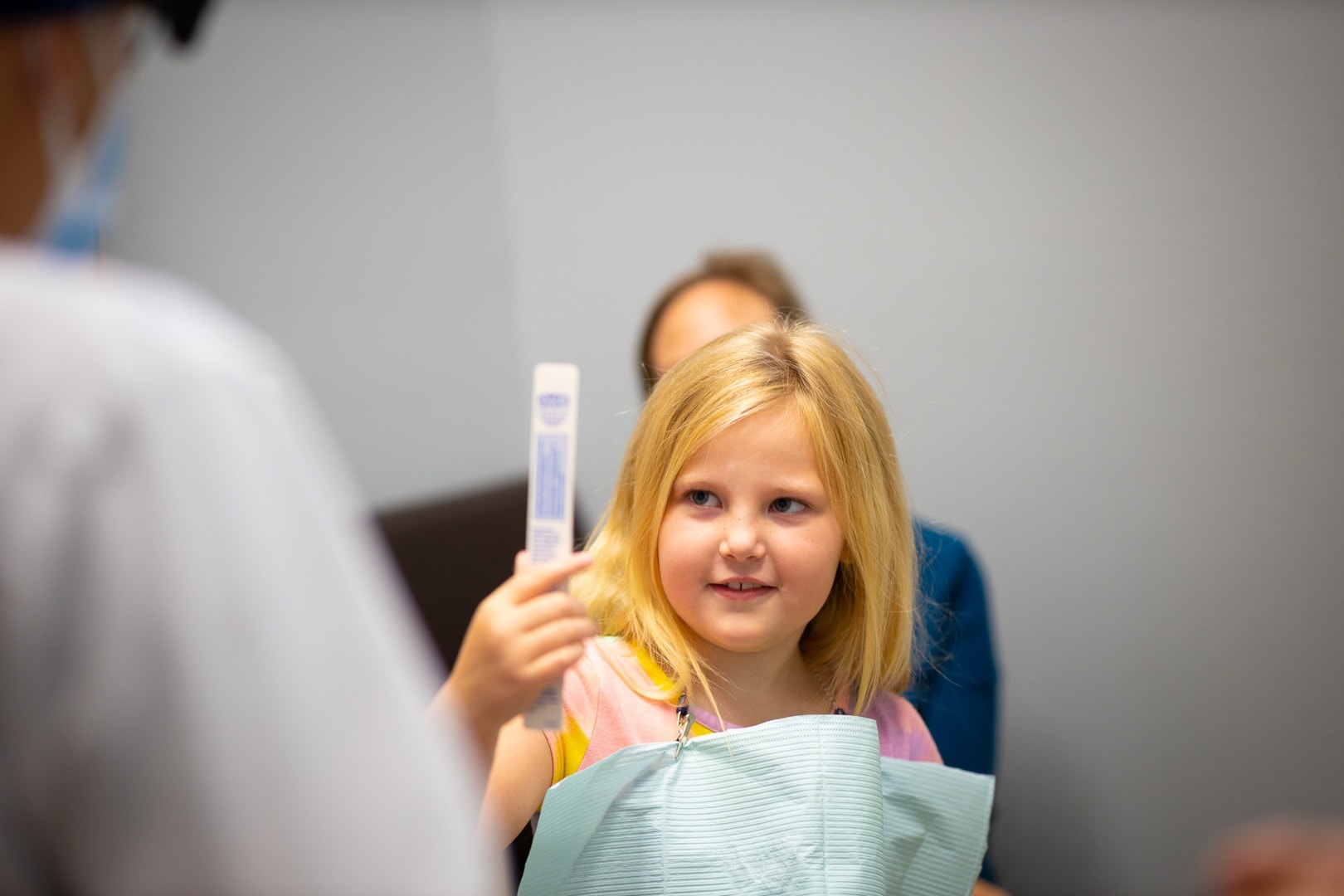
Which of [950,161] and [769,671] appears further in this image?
[950,161]

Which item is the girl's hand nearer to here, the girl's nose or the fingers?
the fingers

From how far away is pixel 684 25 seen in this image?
1.52m

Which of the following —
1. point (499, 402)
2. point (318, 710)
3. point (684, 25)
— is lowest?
point (318, 710)

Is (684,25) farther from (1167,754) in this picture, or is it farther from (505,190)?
(1167,754)

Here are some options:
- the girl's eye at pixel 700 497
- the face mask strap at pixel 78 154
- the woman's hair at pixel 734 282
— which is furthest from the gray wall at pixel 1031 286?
the face mask strap at pixel 78 154

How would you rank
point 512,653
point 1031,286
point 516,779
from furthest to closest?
point 1031,286 → point 516,779 → point 512,653

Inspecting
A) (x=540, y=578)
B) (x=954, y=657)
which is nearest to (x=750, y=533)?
(x=540, y=578)

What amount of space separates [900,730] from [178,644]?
765mm

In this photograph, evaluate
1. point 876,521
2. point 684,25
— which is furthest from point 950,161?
point 876,521

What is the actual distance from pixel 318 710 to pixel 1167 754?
5.09 ft

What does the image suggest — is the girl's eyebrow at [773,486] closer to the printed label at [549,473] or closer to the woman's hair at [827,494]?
the woman's hair at [827,494]

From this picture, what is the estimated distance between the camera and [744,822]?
0.83 metres

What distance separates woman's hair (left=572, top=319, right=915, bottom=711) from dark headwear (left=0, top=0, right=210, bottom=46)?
1.67ft

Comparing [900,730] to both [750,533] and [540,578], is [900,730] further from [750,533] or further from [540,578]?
[540,578]
